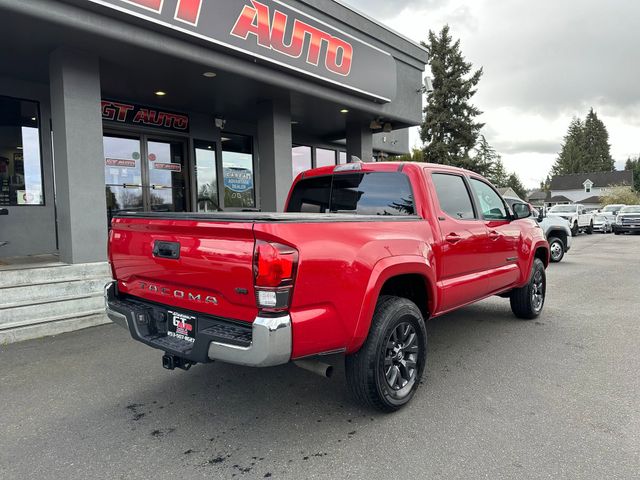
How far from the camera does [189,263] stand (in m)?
2.91

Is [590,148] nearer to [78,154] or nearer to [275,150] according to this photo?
[275,150]

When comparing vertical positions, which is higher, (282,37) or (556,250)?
(282,37)

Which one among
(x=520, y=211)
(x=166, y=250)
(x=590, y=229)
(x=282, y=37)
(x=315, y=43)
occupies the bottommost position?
(x=590, y=229)

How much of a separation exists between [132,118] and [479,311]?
793cm

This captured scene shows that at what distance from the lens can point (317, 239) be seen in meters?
2.74

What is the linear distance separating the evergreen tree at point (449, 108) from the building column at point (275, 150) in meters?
27.3

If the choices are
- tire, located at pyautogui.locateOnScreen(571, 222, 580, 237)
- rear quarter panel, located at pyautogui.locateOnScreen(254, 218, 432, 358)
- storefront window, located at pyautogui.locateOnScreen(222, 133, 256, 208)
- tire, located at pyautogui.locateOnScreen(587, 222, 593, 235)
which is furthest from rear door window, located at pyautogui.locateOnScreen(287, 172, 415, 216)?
tire, located at pyautogui.locateOnScreen(587, 222, 593, 235)

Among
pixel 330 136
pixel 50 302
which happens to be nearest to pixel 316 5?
pixel 330 136

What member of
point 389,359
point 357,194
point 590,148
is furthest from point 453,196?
point 590,148

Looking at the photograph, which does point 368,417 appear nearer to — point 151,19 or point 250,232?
point 250,232

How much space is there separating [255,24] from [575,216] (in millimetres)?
21995

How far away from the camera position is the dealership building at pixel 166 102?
6199 millimetres

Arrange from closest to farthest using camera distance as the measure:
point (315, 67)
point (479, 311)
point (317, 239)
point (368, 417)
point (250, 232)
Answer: point (250, 232) < point (317, 239) < point (368, 417) < point (479, 311) < point (315, 67)

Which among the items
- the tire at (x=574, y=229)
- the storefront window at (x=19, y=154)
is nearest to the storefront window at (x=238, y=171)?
the storefront window at (x=19, y=154)
